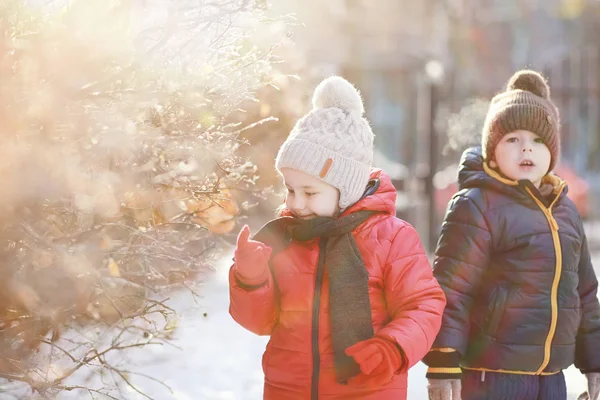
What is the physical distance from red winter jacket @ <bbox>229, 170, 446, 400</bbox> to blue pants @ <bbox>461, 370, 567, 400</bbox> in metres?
0.60

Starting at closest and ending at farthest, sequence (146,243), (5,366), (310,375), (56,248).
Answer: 1. (310,375)
2. (56,248)
3. (5,366)
4. (146,243)

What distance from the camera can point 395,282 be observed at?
244 cm

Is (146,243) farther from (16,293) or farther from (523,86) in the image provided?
(523,86)

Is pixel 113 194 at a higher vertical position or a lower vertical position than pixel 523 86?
lower

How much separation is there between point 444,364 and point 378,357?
64 centimetres

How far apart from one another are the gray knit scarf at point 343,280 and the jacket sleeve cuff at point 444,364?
1.66 ft

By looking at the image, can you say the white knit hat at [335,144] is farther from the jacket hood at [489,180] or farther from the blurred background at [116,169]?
the blurred background at [116,169]

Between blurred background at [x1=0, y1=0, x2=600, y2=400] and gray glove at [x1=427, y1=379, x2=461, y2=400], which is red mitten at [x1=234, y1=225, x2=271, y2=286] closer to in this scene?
gray glove at [x1=427, y1=379, x2=461, y2=400]

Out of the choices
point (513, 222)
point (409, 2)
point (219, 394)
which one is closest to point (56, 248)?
point (513, 222)

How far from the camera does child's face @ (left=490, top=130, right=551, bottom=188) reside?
3.04m

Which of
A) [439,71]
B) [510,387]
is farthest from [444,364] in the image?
[439,71]

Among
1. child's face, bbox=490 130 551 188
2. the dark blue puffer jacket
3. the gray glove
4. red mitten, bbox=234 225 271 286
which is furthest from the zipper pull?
red mitten, bbox=234 225 271 286

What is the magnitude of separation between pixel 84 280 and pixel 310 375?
1.26 m

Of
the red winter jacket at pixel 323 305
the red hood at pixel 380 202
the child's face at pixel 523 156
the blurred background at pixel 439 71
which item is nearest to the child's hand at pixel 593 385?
the child's face at pixel 523 156
